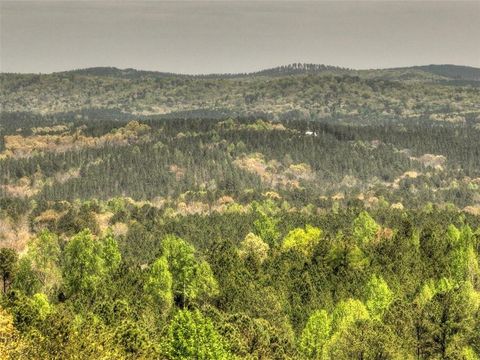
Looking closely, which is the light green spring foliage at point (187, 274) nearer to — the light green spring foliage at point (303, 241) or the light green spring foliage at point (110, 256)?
the light green spring foliage at point (110, 256)

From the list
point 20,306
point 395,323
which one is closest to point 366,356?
point 395,323

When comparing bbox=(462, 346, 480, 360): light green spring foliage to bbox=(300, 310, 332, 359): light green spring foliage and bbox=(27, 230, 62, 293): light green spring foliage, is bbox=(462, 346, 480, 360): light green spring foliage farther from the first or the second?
bbox=(27, 230, 62, 293): light green spring foliage

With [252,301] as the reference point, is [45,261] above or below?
below

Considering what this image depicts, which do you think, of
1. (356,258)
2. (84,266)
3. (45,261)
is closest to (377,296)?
(356,258)

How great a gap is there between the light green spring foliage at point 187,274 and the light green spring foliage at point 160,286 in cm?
344

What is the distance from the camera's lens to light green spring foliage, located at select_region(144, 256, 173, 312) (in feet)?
439

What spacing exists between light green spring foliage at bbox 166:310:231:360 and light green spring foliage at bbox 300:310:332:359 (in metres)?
27.6

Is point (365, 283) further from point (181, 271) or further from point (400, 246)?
point (181, 271)

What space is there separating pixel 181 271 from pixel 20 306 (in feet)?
183

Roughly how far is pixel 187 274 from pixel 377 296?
38.5 meters

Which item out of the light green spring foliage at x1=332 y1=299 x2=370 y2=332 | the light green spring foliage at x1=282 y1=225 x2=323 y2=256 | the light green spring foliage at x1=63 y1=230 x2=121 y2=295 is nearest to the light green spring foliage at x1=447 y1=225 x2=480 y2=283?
→ the light green spring foliage at x1=282 y1=225 x2=323 y2=256

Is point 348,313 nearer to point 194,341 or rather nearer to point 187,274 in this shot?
point 194,341

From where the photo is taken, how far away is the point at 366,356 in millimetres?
87188

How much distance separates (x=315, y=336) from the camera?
104 meters
